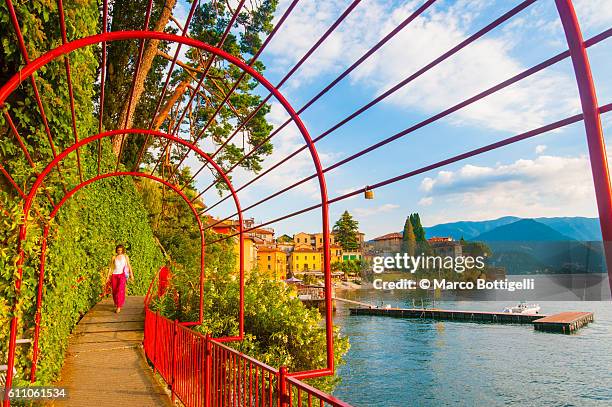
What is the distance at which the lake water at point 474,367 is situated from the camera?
24.3 m

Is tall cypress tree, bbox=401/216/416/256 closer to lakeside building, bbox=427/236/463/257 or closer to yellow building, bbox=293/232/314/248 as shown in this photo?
lakeside building, bbox=427/236/463/257

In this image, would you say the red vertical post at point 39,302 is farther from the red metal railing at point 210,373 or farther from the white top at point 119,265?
the white top at point 119,265

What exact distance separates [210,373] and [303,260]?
92694mm

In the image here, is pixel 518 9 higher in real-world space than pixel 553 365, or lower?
higher

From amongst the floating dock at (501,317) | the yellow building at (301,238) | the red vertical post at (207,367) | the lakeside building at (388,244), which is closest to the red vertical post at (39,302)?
the red vertical post at (207,367)

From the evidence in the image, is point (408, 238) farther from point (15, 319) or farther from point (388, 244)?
point (15, 319)

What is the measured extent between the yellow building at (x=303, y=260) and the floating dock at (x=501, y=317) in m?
39.8

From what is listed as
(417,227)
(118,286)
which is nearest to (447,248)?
(417,227)

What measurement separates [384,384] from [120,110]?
20.4 metres

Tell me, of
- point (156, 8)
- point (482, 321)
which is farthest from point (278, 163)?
point (482, 321)

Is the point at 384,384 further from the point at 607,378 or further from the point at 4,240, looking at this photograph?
the point at 4,240

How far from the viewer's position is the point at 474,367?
29.9 m

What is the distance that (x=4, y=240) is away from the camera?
4055 millimetres

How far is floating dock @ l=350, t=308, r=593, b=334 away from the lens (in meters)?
44.5
